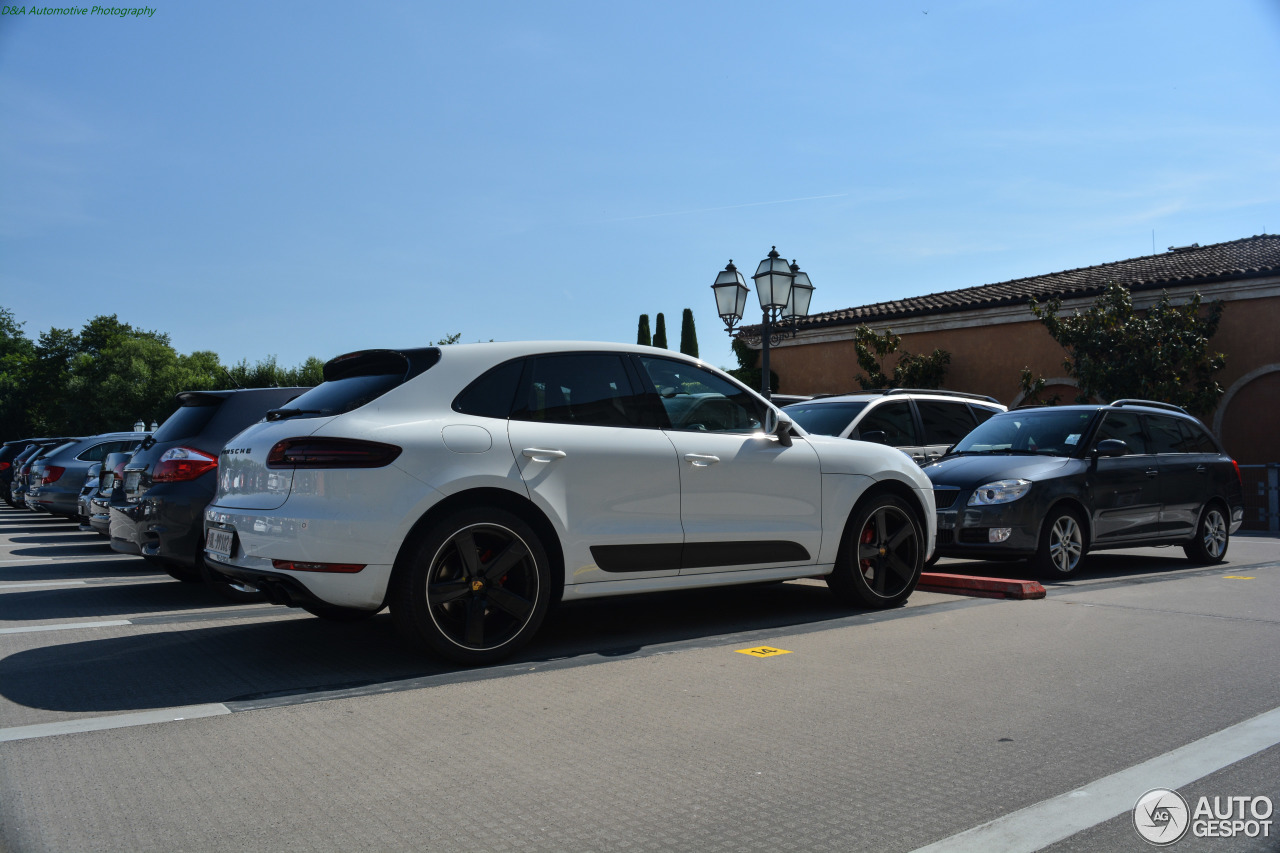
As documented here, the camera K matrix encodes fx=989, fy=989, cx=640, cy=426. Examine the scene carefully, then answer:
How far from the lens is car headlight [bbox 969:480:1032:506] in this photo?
8633 mm

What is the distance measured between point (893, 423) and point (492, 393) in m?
6.62

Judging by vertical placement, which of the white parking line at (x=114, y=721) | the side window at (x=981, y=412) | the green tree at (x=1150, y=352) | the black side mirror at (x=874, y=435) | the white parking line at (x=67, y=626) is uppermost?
the green tree at (x=1150, y=352)

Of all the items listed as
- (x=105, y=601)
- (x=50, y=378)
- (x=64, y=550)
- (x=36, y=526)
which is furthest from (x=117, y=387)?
(x=105, y=601)

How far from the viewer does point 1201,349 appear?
21391 millimetres

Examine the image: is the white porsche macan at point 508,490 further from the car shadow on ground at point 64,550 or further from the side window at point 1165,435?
the car shadow on ground at point 64,550

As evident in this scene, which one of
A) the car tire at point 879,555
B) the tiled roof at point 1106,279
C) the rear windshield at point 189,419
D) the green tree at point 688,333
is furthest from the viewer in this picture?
the green tree at point 688,333

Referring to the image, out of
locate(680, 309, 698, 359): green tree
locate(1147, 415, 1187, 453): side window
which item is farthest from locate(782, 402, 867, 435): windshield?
locate(680, 309, 698, 359): green tree

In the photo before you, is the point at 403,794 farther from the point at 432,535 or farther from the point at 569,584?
the point at 569,584

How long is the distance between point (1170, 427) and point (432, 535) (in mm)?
8663

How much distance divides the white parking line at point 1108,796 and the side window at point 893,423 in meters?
6.57

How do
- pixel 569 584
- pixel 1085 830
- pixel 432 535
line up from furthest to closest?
pixel 569 584
pixel 432 535
pixel 1085 830

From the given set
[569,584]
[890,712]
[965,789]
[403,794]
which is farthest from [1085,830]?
[569,584]

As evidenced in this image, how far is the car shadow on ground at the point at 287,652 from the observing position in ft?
15.1

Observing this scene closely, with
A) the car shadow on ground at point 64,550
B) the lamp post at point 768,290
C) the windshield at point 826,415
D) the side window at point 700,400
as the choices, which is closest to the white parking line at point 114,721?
the side window at point 700,400
